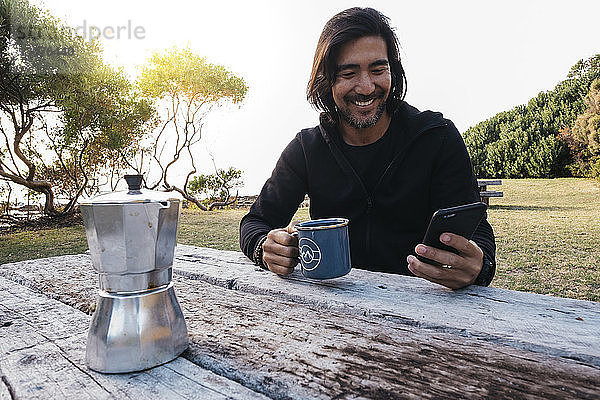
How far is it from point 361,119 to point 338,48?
1.06ft

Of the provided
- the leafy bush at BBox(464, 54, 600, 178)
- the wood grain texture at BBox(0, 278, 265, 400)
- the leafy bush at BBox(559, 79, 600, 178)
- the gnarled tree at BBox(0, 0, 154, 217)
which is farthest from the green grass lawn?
the leafy bush at BBox(464, 54, 600, 178)

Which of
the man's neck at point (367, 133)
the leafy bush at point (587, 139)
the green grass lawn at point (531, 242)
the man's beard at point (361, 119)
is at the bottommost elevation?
the green grass lawn at point (531, 242)

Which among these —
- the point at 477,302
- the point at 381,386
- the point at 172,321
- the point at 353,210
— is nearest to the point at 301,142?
the point at 353,210

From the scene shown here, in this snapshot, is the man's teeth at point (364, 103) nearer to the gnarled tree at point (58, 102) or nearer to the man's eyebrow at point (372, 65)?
the man's eyebrow at point (372, 65)

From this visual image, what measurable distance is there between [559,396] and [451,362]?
0.14 m

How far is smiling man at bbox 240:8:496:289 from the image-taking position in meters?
1.62

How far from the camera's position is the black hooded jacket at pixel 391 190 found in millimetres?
1608

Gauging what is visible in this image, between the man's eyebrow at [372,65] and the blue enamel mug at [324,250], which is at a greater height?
the man's eyebrow at [372,65]

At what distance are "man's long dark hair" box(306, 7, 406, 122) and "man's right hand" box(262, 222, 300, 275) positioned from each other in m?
0.90

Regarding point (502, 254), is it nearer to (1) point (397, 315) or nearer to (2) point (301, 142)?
(2) point (301, 142)

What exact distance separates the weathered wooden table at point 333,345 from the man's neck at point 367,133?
83 centimetres

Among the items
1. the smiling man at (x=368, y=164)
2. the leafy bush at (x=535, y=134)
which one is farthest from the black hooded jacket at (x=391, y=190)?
the leafy bush at (x=535, y=134)

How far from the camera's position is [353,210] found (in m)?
1.72

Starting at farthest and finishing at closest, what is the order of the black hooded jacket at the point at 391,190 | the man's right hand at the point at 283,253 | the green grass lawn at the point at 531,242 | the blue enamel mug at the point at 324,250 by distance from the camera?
the green grass lawn at the point at 531,242
the black hooded jacket at the point at 391,190
the man's right hand at the point at 283,253
the blue enamel mug at the point at 324,250
